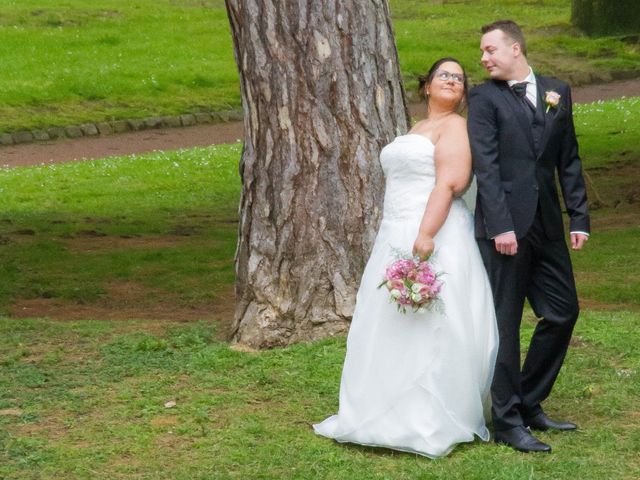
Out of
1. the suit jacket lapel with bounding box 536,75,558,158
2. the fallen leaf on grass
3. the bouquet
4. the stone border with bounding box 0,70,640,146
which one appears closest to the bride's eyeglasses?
the suit jacket lapel with bounding box 536,75,558,158

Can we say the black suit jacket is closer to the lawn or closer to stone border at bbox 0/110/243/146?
the lawn

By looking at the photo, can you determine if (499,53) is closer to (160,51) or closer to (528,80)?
(528,80)

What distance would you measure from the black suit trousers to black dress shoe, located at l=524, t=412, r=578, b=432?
22cm

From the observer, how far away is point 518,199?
217 inches

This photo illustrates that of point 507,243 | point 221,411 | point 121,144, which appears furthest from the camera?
point 121,144

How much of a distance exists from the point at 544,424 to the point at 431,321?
0.82 metres

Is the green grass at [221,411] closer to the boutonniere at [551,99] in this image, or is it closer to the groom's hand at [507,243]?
the groom's hand at [507,243]

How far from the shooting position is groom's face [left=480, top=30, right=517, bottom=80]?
5.53 metres

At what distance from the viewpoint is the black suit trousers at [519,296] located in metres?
5.60

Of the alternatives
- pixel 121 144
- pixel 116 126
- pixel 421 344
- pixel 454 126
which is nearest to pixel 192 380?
pixel 421 344

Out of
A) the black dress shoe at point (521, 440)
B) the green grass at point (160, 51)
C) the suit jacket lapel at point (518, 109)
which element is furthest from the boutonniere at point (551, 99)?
the green grass at point (160, 51)

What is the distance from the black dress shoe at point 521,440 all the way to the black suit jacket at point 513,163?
88 cm

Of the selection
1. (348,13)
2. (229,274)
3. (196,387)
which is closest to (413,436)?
(196,387)

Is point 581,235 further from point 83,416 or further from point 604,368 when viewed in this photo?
point 83,416
